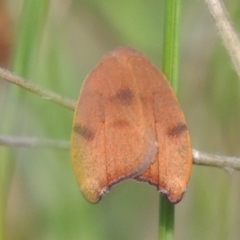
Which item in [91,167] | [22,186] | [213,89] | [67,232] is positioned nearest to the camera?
[91,167]

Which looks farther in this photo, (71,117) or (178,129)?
(71,117)

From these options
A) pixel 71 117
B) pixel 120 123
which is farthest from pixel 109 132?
pixel 71 117

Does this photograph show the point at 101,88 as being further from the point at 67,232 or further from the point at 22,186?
the point at 22,186

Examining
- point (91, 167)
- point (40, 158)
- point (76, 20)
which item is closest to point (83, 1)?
point (76, 20)

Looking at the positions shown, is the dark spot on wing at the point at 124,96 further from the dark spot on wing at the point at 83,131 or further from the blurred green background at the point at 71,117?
the blurred green background at the point at 71,117

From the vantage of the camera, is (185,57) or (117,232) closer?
(117,232)

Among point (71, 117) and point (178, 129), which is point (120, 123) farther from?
point (71, 117)
